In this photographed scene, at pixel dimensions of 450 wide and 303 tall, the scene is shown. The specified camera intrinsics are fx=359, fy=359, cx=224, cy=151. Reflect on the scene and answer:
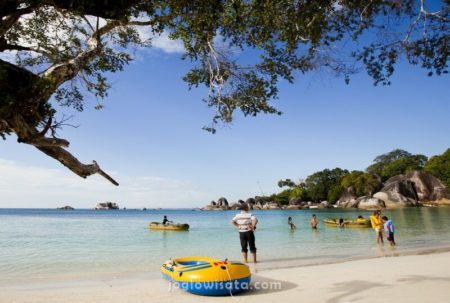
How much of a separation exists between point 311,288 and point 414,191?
8788cm

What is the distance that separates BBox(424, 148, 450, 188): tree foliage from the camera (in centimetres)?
8916

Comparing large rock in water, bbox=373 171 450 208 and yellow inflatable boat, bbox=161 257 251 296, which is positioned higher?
large rock in water, bbox=373 171 450 208

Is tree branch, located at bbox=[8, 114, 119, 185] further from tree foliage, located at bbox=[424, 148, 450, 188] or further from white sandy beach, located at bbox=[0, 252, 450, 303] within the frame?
tree foliage, located at bbox=[424, 148, 450, 188]

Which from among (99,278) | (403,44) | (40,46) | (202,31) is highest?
(40,46)

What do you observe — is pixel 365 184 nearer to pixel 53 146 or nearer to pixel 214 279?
pixel 214 279

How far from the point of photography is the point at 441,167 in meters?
91.6

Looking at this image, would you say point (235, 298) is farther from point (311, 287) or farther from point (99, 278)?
point (99, 278)

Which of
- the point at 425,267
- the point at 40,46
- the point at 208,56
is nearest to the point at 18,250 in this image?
the point at 40,46

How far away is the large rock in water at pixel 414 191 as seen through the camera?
82.2m

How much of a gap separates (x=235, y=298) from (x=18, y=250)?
20.6 metres

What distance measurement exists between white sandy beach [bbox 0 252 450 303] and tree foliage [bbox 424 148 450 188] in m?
90.9

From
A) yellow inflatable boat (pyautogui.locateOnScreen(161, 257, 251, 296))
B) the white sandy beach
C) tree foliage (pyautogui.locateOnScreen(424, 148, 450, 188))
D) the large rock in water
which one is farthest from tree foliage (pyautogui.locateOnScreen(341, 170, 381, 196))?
yellow inflatable boat (pyautogui.locateOnScreen(161, 257, 251, 296))

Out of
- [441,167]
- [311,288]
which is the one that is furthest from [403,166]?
[311,288]

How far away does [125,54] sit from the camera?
9.73m
